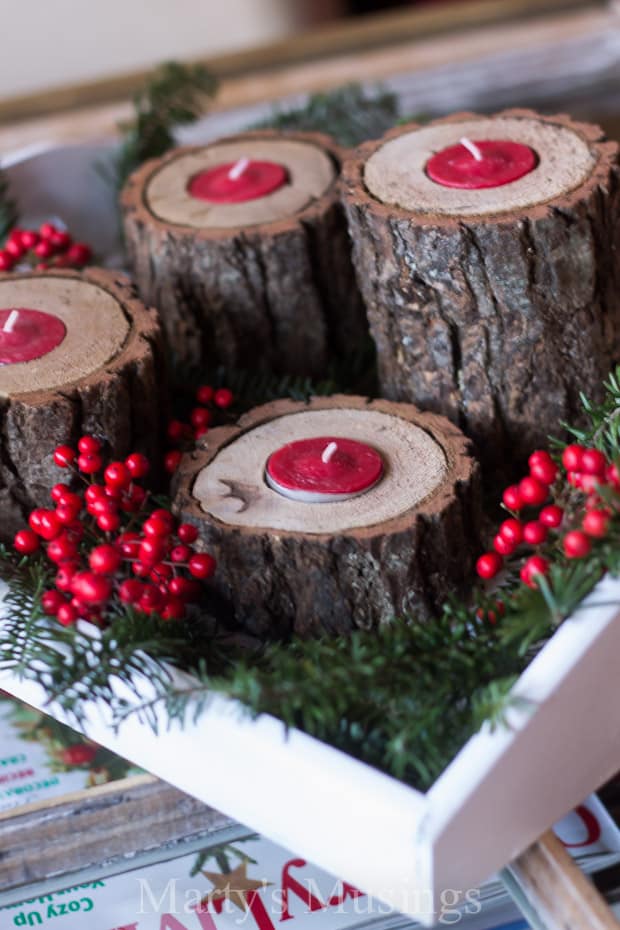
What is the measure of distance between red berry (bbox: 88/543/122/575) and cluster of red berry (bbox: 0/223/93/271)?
1.39 ft

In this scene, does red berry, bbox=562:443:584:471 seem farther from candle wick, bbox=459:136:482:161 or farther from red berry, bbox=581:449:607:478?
candle wick, bbox=459:136:482:161

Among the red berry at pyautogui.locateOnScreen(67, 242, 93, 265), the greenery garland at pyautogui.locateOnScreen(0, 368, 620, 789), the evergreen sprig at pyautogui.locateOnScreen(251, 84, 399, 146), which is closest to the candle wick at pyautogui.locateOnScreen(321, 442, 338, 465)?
the greenery garland at pyautogui.locateOnScreen(0, 368, 620, 789)

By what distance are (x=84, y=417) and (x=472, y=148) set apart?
0.33 m

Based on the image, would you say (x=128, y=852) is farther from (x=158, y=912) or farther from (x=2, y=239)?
(x=2, y=239)

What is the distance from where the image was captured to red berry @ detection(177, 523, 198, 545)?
711mm

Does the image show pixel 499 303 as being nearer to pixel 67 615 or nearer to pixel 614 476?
pixel 614 476

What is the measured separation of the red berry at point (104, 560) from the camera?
0.67 meters

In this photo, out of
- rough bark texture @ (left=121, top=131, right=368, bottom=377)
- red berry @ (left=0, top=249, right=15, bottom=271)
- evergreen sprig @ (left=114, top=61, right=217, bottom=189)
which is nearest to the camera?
rough bark texture @ (left=121, top=131, right=368, bottom=377)

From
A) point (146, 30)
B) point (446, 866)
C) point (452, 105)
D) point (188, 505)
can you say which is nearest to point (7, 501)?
point (188, 505)

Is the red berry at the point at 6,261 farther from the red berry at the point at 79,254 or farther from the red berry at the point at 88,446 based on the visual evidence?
the red berry at the point at 88,446

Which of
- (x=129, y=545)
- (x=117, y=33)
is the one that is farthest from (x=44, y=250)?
(x=117, y=33)

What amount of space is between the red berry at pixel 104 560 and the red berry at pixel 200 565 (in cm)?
5

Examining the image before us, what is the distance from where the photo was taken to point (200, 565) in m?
0.70

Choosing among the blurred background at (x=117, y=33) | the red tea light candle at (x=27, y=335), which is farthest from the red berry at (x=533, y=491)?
the blurred background at (x=117, y=33)
